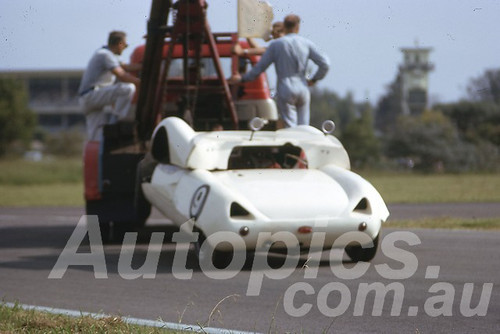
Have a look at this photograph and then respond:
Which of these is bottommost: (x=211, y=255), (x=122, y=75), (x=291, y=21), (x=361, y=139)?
(x=361, y=139)

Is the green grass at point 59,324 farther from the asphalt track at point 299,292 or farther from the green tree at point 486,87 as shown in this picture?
the green tree at point 486,87

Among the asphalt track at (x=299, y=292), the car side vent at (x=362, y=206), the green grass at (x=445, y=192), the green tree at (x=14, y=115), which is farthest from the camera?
the green tree at (x=14, y=115)

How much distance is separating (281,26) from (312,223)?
12.5 feet

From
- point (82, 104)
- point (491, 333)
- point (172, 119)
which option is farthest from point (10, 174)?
point (491, 333)

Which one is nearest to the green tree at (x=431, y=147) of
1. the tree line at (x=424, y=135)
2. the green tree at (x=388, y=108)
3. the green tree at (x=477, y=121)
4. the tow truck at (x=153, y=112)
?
the tree line at (x=424, y=135)

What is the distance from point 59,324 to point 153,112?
6.06m

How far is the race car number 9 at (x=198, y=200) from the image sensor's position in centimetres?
859

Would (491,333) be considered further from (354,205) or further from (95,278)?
(95,278)

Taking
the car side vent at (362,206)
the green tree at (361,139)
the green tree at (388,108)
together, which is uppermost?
the car side vent at (362,206)

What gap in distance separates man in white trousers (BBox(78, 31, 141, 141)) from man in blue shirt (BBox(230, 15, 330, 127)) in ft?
6.43

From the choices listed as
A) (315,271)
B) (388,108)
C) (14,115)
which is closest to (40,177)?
A: (315,271)

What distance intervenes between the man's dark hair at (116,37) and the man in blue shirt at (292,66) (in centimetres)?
199

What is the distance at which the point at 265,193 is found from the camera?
8531mm

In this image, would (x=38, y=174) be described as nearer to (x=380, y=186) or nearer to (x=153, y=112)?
(x=380, y=186)
